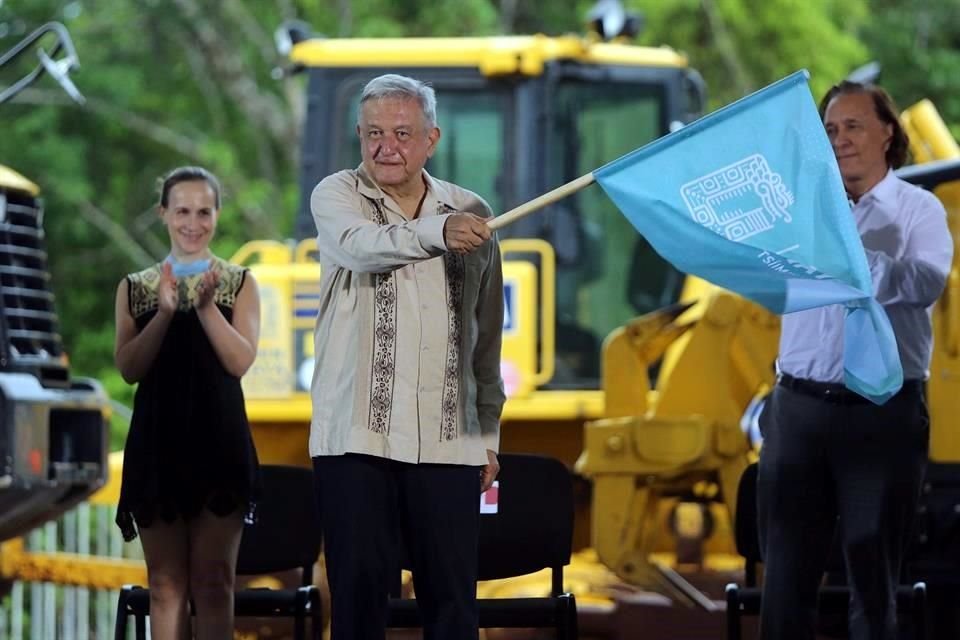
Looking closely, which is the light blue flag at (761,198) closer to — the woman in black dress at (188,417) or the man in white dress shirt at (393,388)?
the man in white dress shirt at (393,388)

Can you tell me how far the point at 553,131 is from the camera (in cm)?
1116

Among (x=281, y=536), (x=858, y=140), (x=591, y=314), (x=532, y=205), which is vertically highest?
(x=858, y=140)

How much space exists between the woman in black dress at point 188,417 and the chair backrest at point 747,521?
1612 mm

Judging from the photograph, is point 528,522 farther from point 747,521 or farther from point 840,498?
→ point 840,498

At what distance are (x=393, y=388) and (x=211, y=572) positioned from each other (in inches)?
45.6

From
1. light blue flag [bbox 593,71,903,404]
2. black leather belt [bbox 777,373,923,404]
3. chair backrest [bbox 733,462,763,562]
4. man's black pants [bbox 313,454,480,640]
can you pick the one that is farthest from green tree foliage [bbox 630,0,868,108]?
man's black pants [bbox 313,454,480,640]

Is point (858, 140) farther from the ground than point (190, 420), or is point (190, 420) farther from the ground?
point (858, 140)

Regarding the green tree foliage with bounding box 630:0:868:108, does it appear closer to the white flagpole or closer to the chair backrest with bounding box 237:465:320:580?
the chair backrest with bounding box 237:465:320:580

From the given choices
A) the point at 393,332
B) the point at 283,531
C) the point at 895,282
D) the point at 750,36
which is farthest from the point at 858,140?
the point at 750,36

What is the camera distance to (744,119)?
5621 mm

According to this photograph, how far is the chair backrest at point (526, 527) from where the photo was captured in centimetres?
702

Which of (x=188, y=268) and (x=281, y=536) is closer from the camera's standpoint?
(x=188, y=268)

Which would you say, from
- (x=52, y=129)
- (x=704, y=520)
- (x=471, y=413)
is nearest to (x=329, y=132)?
(x=704, y=520)

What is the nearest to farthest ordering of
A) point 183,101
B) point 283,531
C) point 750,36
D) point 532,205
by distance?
point 532,205, point 283,531, point 750,36, point 183,101
